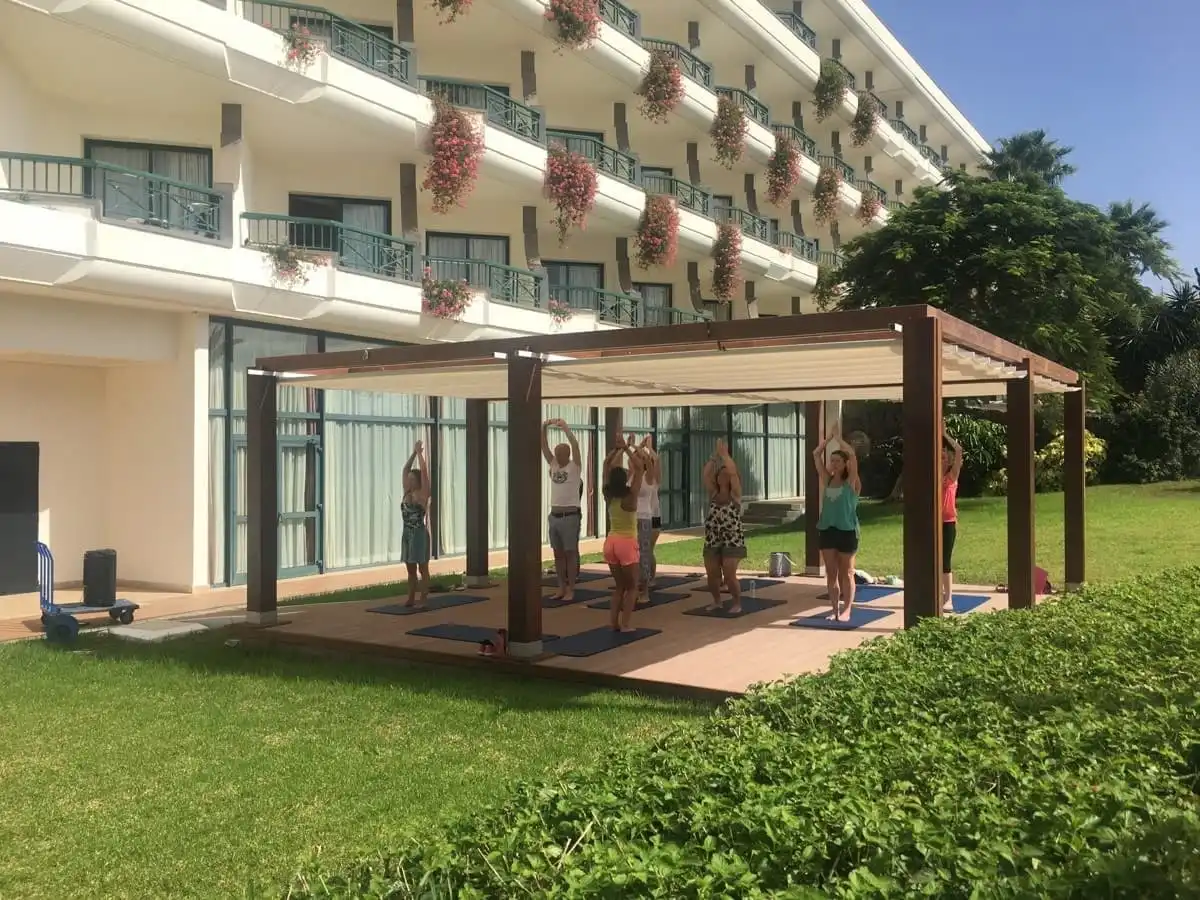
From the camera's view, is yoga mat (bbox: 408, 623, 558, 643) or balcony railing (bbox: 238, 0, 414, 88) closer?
yoga mat (bbox: 408, 623, 558, 643)

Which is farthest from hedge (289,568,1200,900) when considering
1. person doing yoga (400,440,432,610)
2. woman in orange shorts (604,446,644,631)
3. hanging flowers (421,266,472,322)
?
hanging flowers (421,266,472,322)

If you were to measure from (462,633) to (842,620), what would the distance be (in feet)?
12.2

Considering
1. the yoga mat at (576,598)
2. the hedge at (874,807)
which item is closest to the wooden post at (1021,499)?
the hedge at (874,807)

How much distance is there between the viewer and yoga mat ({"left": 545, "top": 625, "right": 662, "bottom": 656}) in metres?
8.35

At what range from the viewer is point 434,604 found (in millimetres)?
11234

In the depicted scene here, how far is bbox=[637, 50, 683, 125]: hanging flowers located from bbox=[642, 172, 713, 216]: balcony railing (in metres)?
1.57

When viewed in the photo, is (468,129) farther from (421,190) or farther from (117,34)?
(117,34)

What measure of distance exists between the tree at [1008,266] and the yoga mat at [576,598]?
1260 centimetres

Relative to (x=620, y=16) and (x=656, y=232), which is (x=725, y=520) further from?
(x=620, y=16)

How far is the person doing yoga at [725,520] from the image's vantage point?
33.0 feet

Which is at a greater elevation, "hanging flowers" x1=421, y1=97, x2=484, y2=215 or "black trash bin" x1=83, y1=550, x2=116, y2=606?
"hanging flowers" x1=421, y1=97, x2=484, y2=215

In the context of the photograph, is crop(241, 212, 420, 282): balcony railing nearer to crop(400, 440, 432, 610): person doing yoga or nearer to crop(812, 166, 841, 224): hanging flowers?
crop(400, 440, 432, 610): person doing yoga

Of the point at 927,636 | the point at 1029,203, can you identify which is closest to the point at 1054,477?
the point at 1029,203

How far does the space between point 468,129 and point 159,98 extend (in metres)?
4.73
